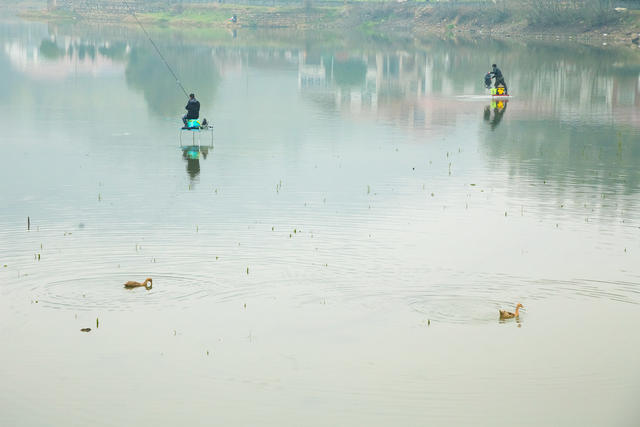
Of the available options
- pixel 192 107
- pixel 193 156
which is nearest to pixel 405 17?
pixel 192 107

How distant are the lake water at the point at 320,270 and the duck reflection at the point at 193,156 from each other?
13cm

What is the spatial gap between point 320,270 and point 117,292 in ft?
12.3

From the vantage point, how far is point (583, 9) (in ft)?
378

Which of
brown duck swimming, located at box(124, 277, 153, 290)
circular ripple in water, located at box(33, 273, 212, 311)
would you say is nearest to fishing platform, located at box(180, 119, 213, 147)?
circular ripple in water, located at box(33, 273, 212, 311)

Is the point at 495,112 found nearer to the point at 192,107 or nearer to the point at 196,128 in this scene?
the point at 196,128

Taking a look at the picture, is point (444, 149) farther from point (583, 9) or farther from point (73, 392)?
point (583, 9)

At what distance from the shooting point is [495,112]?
151ft

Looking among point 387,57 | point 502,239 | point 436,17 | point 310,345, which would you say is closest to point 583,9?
point 436,17

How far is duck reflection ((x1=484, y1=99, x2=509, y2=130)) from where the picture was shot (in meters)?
42.3

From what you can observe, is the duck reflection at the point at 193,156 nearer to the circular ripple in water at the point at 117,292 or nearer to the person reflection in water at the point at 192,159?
the person reflection in water at the point at 192,159

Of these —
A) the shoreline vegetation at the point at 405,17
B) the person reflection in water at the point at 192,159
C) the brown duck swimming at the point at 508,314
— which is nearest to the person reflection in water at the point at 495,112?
the person reflection in water at the point at 192,159

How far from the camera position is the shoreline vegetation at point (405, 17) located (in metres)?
112

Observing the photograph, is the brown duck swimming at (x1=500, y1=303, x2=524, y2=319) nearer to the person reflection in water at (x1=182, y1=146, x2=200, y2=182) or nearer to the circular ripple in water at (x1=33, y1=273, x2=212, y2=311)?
the circular ripple in water at (x1=33, y1=273, x2=212, y2=311)

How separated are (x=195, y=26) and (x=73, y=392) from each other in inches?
5375
